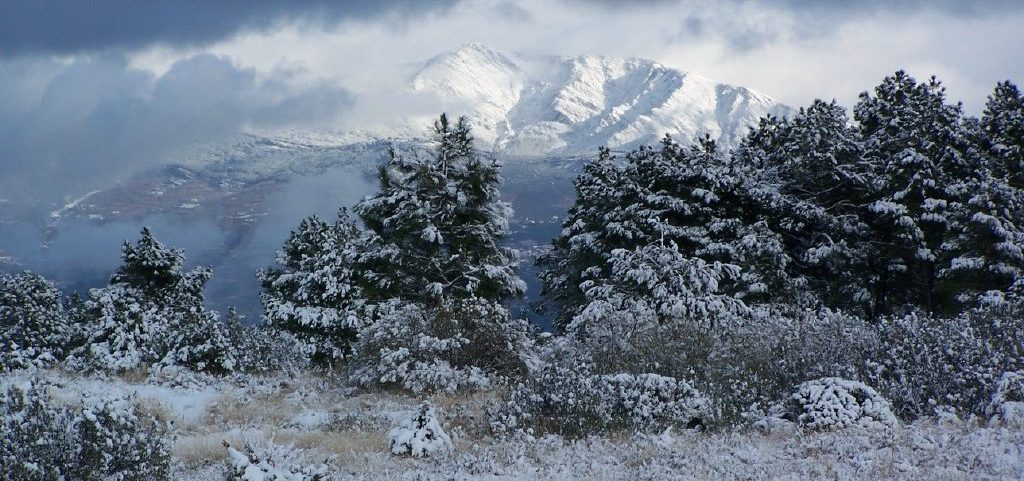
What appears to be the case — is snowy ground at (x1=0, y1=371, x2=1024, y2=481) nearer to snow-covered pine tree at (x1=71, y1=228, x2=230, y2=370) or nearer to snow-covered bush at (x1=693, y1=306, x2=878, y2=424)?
snow-covered bush at (x1=693, y1=306, x2=878, y2=424)

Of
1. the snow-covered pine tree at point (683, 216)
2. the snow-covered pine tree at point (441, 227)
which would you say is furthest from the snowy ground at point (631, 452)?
the snow-covered pine tree at point (683, 216)

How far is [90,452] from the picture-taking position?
21.1ft

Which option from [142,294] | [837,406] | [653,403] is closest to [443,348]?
[653,403]

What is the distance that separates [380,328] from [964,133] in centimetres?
2349

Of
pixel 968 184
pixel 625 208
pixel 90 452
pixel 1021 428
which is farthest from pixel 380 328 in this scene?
pixel 968 184

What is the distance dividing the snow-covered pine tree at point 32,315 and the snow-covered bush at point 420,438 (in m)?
33.6

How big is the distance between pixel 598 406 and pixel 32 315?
39010mm

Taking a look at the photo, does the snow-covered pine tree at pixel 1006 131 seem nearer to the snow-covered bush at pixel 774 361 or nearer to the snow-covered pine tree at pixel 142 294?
the snow-covered bush at pixel 774 361

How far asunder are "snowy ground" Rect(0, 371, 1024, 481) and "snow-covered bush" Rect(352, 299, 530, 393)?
3.30 meters

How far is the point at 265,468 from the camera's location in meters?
6.11

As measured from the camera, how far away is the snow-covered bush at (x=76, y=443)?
20.1ft

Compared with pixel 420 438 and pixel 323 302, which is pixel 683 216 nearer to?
pixel 323 302

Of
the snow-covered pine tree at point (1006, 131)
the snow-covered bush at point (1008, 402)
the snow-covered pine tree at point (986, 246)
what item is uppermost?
the snow-covered pine tree at point (1006, 131)

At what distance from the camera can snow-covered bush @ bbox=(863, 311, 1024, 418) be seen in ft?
30.1
